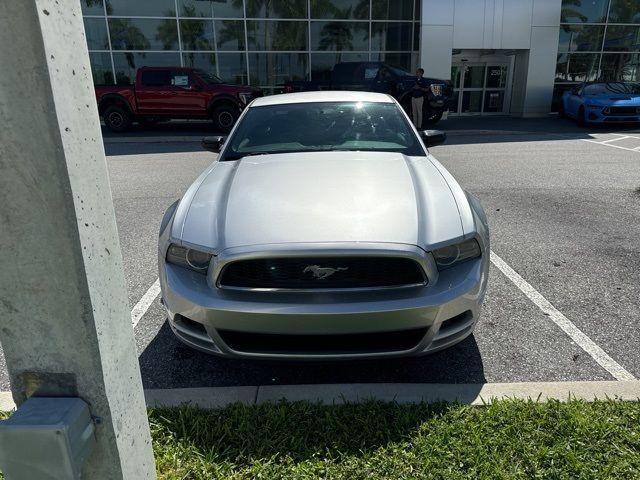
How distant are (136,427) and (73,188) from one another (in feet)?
2.57

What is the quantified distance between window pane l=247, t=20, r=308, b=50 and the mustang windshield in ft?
54.0

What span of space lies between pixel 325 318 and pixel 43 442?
1.32 m

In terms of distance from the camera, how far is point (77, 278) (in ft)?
3.99

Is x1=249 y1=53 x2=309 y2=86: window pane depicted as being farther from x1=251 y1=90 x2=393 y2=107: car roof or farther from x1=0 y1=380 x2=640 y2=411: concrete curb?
x1=0 y1=380 x2=640 y2=411: concrete curb

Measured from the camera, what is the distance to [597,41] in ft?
67.4

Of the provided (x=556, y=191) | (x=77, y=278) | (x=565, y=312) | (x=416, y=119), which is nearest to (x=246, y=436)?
(x=77, y=278)

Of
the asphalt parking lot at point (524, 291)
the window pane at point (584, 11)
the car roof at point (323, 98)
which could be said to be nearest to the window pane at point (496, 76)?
the window pane at point (584, 11)

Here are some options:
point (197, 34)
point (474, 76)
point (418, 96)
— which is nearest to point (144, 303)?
point (418, 96)

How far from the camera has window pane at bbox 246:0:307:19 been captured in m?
19.2

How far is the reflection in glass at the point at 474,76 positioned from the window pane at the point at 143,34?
11.9 m

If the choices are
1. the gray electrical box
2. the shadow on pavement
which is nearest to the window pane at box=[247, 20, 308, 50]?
the shadow on pavement

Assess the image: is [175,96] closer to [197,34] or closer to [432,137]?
[197,34]

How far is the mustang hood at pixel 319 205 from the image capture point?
247 centimetres

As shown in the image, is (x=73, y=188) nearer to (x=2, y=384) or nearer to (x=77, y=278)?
(x=77, y=278)
